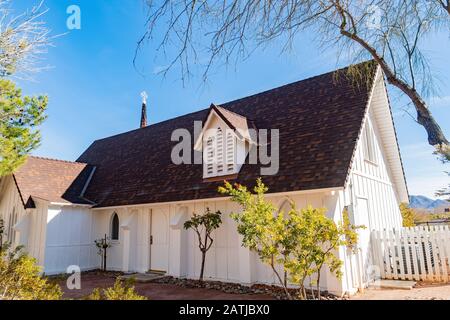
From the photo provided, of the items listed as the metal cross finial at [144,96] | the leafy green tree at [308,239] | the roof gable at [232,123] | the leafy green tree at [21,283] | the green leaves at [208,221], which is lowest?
the leafy green tree at [21,283]

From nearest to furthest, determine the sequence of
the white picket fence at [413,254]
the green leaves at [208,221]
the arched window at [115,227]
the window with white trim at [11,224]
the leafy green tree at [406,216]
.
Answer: the white picket fence at [413,254] → the green leaves at [208,221] → the arched window at [115,227] → the window with white trim at [11,224] → the leafy green tree at [406,216]

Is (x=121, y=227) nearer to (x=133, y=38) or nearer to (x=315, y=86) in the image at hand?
(x=315, y=86)

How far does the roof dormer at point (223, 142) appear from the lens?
48.2ft

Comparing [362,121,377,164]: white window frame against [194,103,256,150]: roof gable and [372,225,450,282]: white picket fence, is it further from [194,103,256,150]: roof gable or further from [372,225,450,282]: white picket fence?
[194,103,256,150]: roof gable

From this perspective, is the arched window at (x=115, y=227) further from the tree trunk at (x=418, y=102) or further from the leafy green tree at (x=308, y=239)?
the tree trunk at (x=418, y=102)

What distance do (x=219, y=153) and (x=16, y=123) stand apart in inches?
321

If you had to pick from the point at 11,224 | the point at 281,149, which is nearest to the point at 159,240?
the point at 281,149

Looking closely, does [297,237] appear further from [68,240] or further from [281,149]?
[68,240]

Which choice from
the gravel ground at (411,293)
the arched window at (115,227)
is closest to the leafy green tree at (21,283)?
the gravel ground at (411,293)

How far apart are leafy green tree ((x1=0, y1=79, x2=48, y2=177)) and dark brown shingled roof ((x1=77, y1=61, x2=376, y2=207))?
6680 millimetres

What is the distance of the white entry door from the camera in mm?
16312

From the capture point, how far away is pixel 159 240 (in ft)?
55.0

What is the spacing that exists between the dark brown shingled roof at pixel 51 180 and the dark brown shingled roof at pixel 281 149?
98 centimetres
